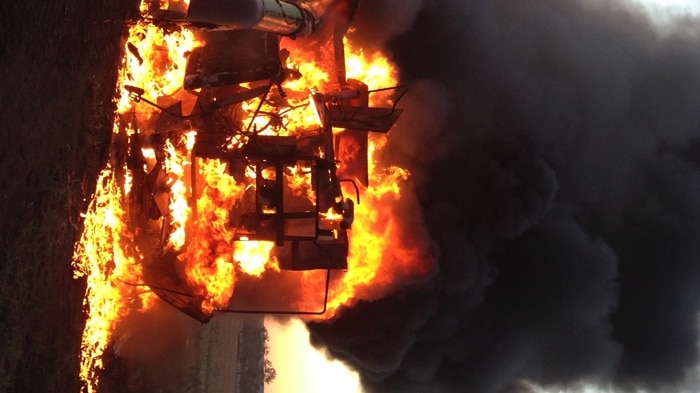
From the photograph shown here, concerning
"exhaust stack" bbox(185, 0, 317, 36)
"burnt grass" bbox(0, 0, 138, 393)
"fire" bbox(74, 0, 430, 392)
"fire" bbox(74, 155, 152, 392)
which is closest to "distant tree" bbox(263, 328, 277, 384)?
"fire" bbox(74, 0, 430, 392)

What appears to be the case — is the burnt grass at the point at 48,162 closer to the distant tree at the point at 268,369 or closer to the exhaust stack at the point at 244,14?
the exhaust stack at the point at 244,14

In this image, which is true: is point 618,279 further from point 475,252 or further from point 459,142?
point 459,142

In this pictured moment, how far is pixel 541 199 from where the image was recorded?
36.0 feet

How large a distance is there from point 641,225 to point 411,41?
7091 millimetres

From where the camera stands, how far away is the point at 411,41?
11.2 m

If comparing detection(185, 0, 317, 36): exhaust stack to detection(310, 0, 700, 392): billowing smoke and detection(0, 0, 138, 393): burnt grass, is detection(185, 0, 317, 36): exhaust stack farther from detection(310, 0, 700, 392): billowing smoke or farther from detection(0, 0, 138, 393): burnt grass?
detection(310, 0, 700, 392): billowing smoke

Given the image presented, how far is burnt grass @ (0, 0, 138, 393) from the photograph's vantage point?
6379 mm

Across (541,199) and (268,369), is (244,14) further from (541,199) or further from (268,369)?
(268,369)

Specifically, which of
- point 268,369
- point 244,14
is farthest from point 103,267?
point 268,369

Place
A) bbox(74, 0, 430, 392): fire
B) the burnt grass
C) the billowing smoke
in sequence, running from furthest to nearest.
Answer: the billowing smoke < bbox(74, 0, 430, 392): fire < the burnt grass

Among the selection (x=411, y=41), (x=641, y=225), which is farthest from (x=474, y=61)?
(x=641, y=225)

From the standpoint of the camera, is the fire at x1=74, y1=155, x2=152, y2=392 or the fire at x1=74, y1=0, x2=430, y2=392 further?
the fire at x1=74, y1=0, x2=430, y2=392

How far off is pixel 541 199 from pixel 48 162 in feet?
30.3

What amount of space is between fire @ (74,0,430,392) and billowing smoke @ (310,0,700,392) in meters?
0.94
